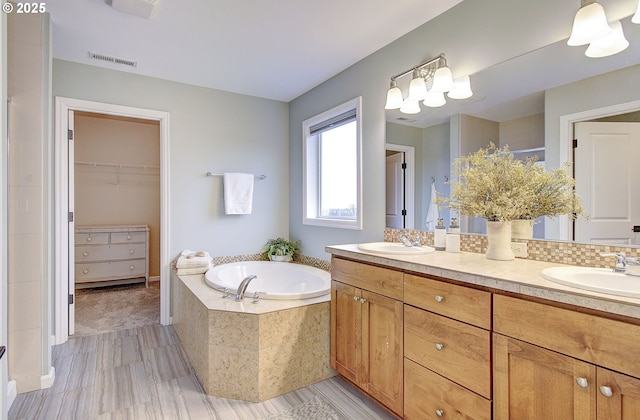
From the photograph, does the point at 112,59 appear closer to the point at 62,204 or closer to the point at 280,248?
the point at 62,204

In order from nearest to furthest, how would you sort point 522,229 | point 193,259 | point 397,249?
point 522,229 < point 397,249 < point 193,259

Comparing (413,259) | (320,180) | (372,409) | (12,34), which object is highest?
→ (12,34)

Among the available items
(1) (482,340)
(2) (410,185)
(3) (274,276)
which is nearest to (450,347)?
(1) (482,340)

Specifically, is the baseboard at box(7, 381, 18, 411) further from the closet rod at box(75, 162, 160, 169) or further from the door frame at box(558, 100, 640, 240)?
the closet rod at box(75, 162, 160, 169)

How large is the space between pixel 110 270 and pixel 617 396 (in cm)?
492

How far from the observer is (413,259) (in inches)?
63.3

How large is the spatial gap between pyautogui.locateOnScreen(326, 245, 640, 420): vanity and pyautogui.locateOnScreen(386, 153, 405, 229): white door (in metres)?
0.62

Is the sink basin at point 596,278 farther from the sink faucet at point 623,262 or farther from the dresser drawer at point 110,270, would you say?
the dresser drawer at point 110,270

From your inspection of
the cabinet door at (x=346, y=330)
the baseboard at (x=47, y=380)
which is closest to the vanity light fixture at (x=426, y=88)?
the cabinet door at (x=346, y=330)

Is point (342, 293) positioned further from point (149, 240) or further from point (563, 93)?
point (149, 240)

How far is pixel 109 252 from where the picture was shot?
4254 mm

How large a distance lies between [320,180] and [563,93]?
7.47 feet

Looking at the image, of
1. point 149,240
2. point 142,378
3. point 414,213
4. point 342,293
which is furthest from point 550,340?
point 149,240

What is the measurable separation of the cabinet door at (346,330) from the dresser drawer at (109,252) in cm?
348
